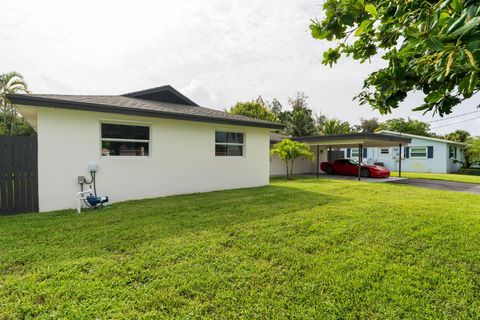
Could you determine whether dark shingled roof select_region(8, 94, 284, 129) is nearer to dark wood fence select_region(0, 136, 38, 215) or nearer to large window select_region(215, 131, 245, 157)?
large window select_region(215, 131, 245, 157)

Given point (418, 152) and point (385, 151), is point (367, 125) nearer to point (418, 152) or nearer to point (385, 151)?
point (385, 151)

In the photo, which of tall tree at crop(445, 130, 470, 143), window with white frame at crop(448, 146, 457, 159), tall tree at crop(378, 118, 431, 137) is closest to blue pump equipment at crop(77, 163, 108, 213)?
window with white frame at crop(448, 146, 457, 159)

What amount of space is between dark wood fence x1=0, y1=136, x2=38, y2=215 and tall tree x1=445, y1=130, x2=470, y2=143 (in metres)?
40.3

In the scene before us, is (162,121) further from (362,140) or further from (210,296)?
(362,140)

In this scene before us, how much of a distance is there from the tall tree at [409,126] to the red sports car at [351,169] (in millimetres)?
22980

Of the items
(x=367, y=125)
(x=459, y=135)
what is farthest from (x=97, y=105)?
(x=367, y=125)

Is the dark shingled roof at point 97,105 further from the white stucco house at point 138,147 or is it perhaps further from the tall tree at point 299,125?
the tall tree at point 299,125

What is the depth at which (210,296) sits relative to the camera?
2.44 metres

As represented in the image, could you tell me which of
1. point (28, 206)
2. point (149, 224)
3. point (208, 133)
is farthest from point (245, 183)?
point (28, 206)

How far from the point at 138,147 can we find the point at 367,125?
42.2 metres

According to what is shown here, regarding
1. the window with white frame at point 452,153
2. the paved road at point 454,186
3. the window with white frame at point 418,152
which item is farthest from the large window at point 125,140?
the window with white frame at point 452,153

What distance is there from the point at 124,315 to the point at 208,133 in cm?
702

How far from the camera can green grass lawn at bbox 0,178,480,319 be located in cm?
228

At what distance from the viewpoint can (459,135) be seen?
2953 cm
